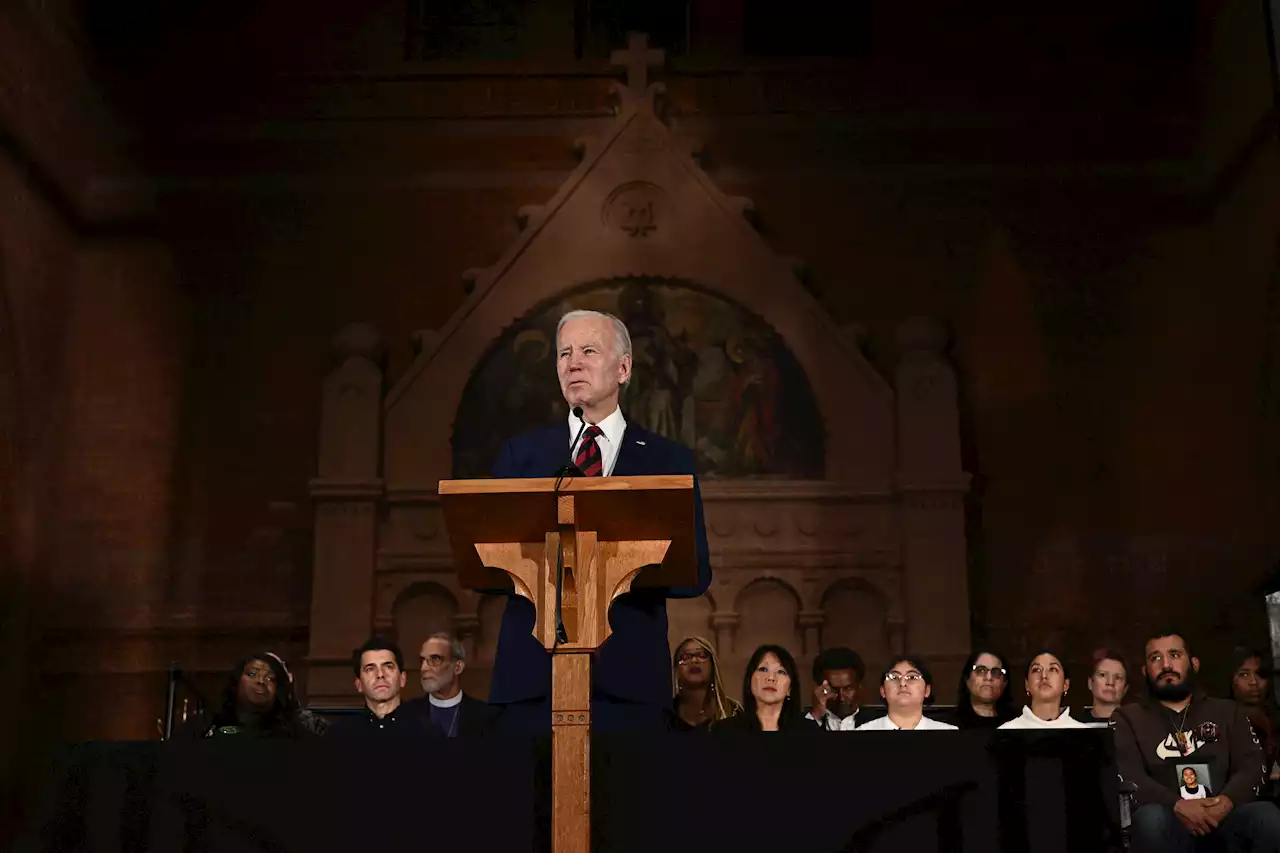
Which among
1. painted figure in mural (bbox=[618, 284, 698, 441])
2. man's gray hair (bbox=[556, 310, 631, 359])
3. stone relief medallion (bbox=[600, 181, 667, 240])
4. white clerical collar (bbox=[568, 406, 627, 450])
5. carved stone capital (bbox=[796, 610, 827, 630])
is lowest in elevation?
white clerical collar (bbox=[568, 406, 627, 450])

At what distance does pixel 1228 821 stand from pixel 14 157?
7.43 meters

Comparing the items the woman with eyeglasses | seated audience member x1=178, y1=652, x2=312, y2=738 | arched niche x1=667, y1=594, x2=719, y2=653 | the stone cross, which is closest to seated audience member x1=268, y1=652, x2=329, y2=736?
seated audience member x1=178, y1=652, x2=312, y2=738

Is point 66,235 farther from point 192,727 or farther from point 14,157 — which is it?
point 192,727

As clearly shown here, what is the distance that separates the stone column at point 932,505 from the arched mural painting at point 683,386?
1.83ft

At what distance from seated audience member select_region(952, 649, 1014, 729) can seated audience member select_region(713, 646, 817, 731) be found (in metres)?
0.65

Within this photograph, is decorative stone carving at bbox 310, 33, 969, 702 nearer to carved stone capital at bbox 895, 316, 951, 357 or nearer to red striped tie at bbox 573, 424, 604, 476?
carved stone capital at bbox 895, 316, 951, 357

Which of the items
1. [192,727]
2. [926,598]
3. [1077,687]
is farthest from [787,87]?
[192,727]

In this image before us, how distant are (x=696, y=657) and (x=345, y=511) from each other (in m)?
3.21

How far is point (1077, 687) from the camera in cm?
864

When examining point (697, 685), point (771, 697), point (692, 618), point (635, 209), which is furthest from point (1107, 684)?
point (635, 209)

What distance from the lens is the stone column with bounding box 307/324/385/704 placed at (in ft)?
27.4

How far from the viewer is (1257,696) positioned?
21.2ft

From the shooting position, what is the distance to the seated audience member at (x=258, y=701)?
5.68 meters

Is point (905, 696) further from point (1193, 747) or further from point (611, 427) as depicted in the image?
point (611, 427)
